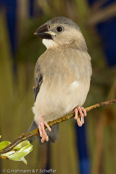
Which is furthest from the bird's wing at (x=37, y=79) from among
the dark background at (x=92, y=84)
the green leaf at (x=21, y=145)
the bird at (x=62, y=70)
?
the dark background at (x=92, y=84)

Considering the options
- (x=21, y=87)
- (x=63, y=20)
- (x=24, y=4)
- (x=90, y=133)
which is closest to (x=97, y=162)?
(x=90, y=133)

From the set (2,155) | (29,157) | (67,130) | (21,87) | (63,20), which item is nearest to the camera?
(2,155)

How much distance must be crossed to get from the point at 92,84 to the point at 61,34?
0.45 metres

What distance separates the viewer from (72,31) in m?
0.45

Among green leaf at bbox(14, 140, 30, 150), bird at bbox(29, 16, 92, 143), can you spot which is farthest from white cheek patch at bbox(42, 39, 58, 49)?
green leaf at bbox(14, 140, 30, 150)

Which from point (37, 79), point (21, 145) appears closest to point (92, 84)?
point (37, 79)

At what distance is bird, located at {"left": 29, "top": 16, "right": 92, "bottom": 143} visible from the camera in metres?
0.43

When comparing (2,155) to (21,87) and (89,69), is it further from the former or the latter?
(21,87)

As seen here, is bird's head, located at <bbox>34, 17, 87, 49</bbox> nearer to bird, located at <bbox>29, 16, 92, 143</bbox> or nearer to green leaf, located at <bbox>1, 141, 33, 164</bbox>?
bird, located at <bbox>29, 16, 92, 143</bbox>

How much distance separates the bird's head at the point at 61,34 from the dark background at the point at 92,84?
Answer: 15.6 inches

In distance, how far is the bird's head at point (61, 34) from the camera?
1.35 ft

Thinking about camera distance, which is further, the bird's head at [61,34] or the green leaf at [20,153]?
the bird's head at [61,34]

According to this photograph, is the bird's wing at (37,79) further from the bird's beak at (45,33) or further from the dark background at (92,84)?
the dark background at (92,84)

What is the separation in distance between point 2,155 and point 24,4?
38.3 inches
